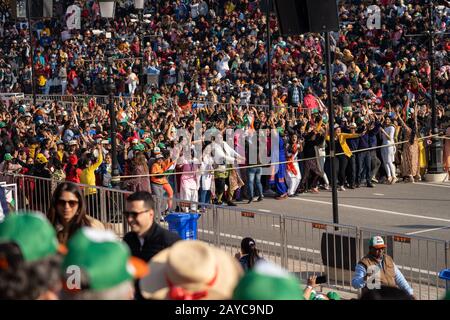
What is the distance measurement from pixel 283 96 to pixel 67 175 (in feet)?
41.3

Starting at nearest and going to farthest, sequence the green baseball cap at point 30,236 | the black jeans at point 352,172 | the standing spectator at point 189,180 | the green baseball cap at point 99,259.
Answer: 1. the green baseball cap at point 99,259
2. the green baseball cap at point 30,236
3. the standing spectator at point 189,180
4. the black jeans at point 352,172

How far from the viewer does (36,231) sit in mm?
5176

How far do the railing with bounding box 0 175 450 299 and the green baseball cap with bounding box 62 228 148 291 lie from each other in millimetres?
7343

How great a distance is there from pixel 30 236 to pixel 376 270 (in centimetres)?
699

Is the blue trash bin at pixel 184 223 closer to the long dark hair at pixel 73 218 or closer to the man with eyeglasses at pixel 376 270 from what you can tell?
the man with eyeglasses at pixel 376 270

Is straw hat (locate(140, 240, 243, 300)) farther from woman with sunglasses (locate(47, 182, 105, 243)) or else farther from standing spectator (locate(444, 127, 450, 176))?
standing spectator (locate(444, 127, 450, 176))

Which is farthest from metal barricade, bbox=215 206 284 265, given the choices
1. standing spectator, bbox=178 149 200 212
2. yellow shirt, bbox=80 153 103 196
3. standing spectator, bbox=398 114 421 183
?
standing spectator, bbox=398 114 421 183

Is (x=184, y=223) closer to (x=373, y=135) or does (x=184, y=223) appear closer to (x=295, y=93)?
(x=373, y=135)

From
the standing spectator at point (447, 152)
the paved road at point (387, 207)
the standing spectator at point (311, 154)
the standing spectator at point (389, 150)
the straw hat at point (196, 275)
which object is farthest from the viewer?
the standing spectator at point (447, 152)

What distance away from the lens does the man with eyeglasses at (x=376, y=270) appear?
11562 mm

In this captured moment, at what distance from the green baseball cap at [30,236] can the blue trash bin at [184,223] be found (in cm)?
869

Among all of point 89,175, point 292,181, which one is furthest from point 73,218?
point 292,181

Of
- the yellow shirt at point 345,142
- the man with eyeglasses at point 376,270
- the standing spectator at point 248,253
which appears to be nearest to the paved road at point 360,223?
the man with eyeglasses at point 376,270

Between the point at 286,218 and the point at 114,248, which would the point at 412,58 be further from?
the point at 114,248
